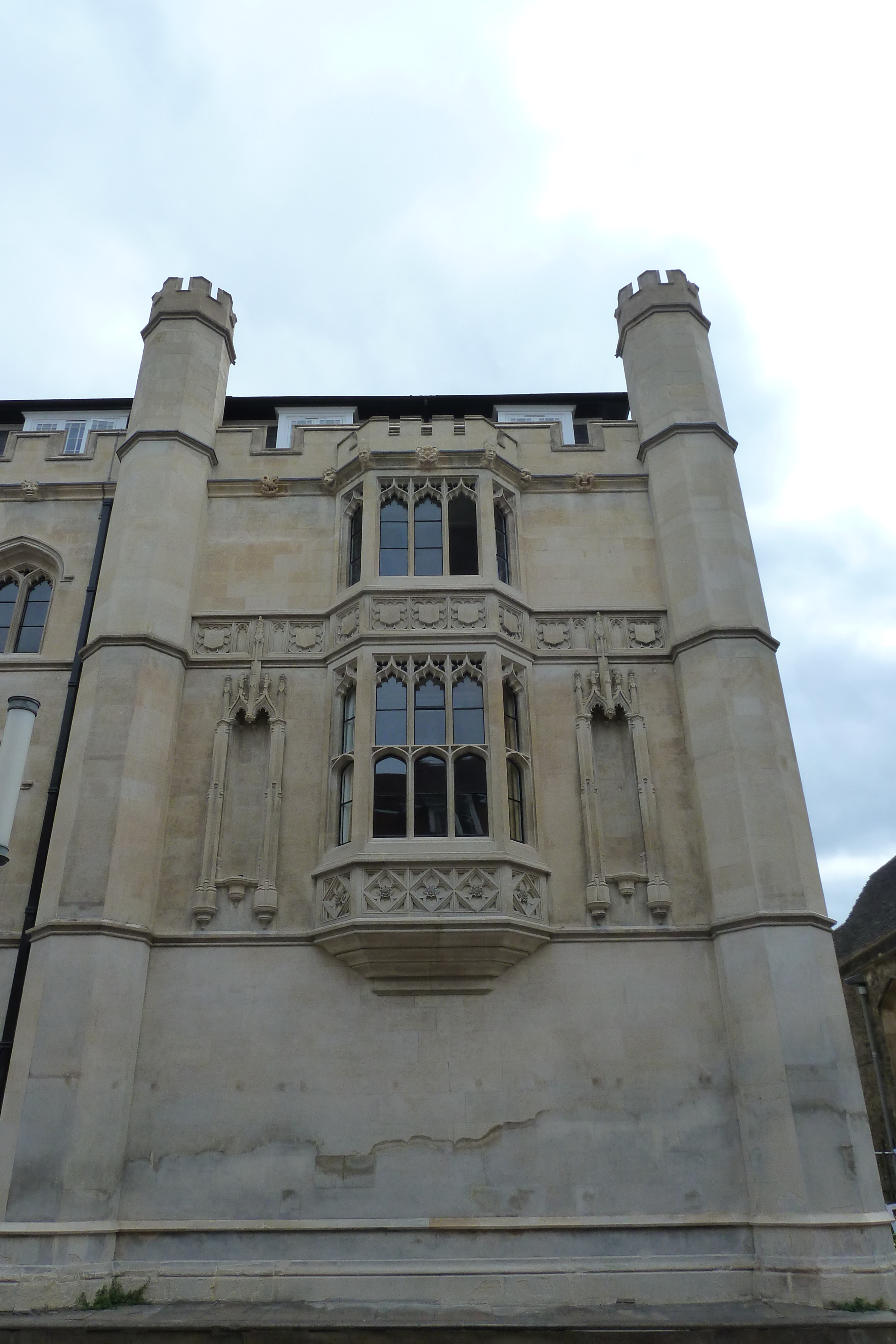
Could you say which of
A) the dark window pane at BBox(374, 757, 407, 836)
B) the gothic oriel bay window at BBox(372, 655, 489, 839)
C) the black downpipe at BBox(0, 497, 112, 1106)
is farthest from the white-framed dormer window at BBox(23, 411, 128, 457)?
the dark window pane at BBox(374, 757, 407, 836)

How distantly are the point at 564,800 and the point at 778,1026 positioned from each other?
4.08 meters

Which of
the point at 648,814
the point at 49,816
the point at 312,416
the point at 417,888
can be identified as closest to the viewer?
the point at 417,888

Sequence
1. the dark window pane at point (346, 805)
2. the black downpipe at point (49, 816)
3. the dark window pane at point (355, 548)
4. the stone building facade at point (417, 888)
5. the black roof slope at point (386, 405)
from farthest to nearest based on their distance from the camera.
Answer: the black roof slope at point (386, 405) < the dark window pane at point (355, 548) < the dark window pane at point (346, 805) < the black downpipe at point (49, 816) < the stone building facade at point (417, 888)

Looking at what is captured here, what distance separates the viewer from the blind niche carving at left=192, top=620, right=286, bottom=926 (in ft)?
41.3

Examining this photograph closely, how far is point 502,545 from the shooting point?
15.6m

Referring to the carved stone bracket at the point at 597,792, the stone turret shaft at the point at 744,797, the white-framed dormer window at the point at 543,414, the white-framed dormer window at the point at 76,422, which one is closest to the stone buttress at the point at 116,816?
the white-framed dormer window at the point at 76,422

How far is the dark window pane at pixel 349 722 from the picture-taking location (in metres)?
13.5

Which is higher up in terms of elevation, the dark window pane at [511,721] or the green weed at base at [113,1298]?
the dark window pane at [511,721]

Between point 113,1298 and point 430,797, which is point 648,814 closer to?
point 430,797

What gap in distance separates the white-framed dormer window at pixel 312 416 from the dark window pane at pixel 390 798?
10.4 metres

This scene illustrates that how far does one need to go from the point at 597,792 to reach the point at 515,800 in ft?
4.03

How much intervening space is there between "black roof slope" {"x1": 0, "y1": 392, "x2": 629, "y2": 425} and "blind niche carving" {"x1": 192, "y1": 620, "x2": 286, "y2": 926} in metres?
8.17

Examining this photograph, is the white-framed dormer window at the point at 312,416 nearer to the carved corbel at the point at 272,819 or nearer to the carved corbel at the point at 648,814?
the carved corbel at the point at 272,819

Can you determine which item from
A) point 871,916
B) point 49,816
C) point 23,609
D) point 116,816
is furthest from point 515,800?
point 871,916
